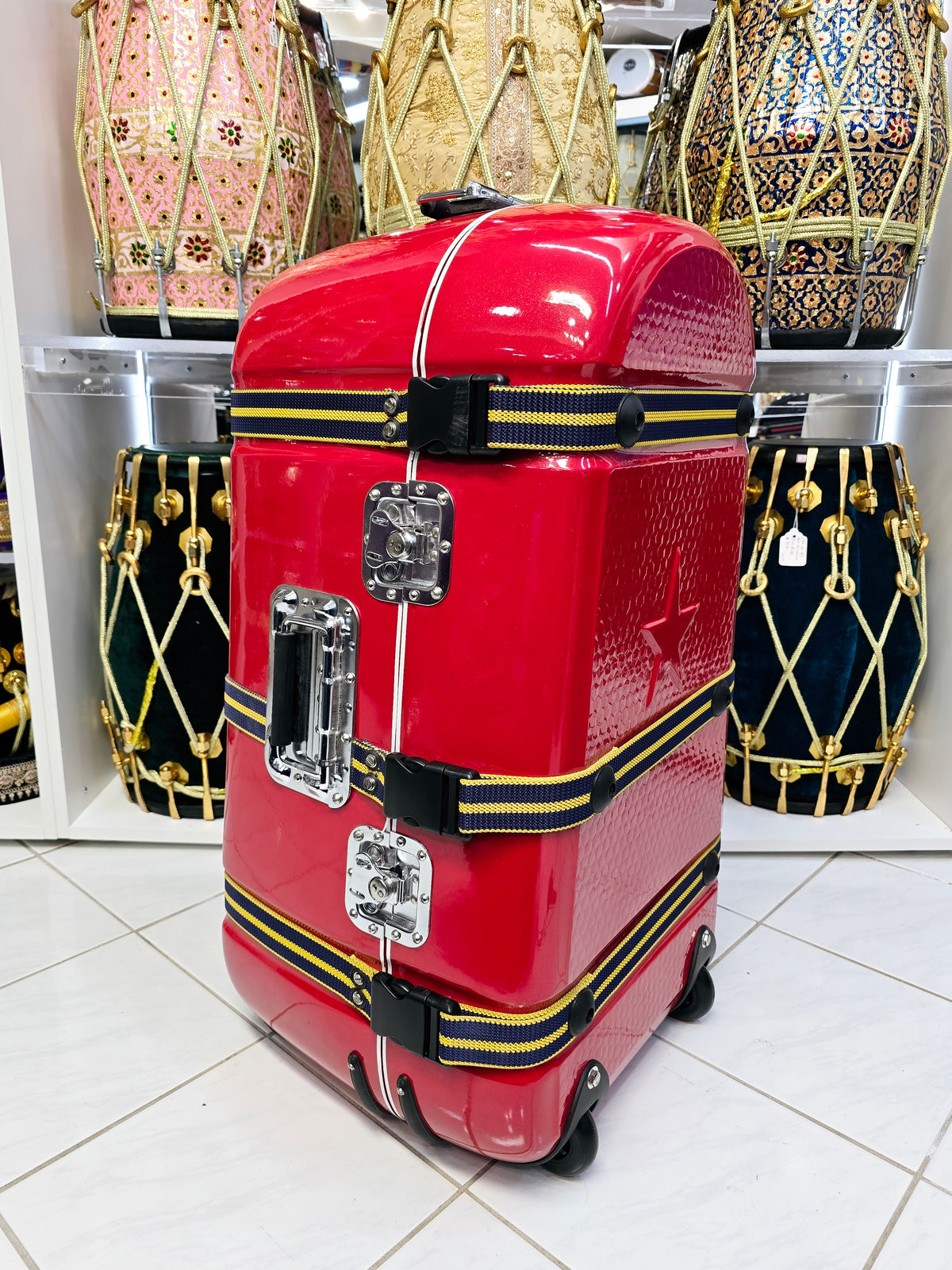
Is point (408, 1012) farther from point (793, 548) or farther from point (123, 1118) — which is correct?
point (793, 548)

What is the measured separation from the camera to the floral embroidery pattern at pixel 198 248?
43.2 inches

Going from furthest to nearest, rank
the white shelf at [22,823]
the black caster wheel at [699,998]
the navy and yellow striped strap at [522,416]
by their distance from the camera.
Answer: the white shelf at [22,823] → the black caster wheel at [699,998] → the navy and yellow striped strap at [522,416]

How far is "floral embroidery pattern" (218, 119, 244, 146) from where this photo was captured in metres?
1.06

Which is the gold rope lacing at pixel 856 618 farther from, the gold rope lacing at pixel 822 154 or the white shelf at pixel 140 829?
the white shelf at pixel 140 829

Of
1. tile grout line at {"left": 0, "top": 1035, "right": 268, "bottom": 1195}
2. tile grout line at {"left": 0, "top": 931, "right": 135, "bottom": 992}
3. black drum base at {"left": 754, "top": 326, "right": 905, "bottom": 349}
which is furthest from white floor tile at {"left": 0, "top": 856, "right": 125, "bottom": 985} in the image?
black drum base at {"left": 754, "top": 326, "right": 905, "bottom": 349}

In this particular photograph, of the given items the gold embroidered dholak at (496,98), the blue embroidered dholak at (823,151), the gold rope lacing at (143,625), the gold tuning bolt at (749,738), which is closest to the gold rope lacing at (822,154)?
the blue embroidered dholak at (823,151)

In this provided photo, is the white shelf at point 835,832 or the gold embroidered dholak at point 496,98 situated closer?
the gold embroidered dholak at point 496,98

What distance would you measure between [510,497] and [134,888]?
86 cm

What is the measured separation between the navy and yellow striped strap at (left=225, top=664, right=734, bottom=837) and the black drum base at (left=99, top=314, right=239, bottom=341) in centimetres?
58

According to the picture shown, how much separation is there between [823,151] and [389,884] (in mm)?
995

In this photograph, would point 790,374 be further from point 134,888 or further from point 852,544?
point 134,888

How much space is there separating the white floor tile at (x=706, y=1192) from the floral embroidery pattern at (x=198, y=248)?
1.08m

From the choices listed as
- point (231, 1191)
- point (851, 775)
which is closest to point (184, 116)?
point (231, 1191)

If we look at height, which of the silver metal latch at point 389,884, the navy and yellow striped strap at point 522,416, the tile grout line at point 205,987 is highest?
the navy and yellow striped strap at point 522,416
